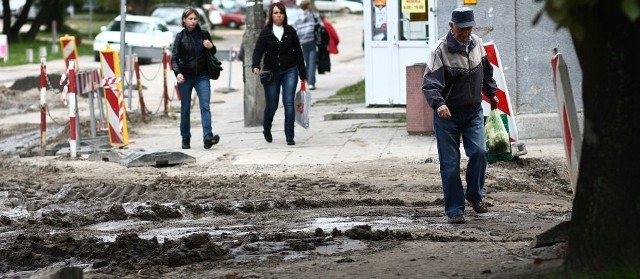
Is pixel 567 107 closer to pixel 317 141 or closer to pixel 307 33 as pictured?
pixel 317 141

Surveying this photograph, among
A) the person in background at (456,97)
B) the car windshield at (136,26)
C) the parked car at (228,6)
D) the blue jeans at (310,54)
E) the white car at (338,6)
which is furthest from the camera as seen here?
the white car at (338,6)

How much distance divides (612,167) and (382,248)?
96.5 inches

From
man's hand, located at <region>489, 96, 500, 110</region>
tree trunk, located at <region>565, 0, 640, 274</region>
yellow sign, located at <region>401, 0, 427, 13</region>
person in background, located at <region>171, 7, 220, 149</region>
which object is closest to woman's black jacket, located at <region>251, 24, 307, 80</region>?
person in background, located at <region>171, 7, 220, 149</region>

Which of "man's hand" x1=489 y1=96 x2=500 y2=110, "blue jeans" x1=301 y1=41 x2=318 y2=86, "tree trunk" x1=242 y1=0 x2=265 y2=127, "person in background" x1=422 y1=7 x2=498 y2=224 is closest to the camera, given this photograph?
"person in background" x1=422 y1=7 x2=498 y2=224


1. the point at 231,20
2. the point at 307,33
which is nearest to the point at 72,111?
the point at 307,33

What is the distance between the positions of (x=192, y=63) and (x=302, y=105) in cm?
158

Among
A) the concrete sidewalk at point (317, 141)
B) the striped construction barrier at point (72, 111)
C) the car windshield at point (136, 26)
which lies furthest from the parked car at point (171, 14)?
the striped construction barrier at point (72, 111)

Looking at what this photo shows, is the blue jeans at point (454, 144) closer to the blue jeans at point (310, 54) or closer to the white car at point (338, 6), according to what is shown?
the blue jeans at point (310, 54)

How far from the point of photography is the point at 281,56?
1625cm

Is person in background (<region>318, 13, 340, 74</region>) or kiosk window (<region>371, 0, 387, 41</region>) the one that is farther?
person in background (<region>318, 13, 340, 74</region>)

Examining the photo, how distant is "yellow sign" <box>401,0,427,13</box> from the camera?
19.6 m

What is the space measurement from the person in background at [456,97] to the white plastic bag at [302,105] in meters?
6.70

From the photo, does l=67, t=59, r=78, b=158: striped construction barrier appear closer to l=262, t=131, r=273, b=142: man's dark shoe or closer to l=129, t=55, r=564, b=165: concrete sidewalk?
l=129, t=55, r=564, b=165: concrete sidewalk

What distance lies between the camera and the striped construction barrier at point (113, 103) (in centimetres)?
1667
